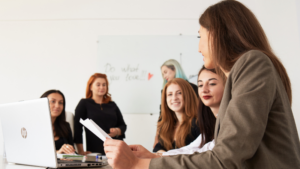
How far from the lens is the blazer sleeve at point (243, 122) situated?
644mm

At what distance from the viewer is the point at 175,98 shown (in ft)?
6.84

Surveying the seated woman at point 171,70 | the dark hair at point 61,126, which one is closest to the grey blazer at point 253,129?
the dark hair at point 61,126

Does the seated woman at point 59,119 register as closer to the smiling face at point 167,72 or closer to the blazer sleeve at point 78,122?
the blazer sleeve at point 78,122

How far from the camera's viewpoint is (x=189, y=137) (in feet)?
6.31

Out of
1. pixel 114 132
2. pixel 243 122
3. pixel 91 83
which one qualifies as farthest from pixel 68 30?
pixel 243 122

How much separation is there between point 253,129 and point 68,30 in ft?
11.1

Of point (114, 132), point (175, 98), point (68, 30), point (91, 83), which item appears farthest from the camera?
point (68, 30)

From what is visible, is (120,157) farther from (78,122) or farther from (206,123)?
(78,122)

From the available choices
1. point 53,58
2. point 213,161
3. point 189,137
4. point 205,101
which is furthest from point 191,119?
point 53,58

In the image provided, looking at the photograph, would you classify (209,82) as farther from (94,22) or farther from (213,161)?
(94,22)

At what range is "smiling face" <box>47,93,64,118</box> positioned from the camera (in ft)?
8.08

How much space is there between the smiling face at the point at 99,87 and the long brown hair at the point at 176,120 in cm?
104

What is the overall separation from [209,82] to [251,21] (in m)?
0.78

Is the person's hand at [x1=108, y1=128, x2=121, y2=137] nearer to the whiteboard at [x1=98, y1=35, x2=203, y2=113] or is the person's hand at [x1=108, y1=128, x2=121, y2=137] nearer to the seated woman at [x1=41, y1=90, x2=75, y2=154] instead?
the seated woman at [x1=41, y1=90, x2=75, y2=154]
